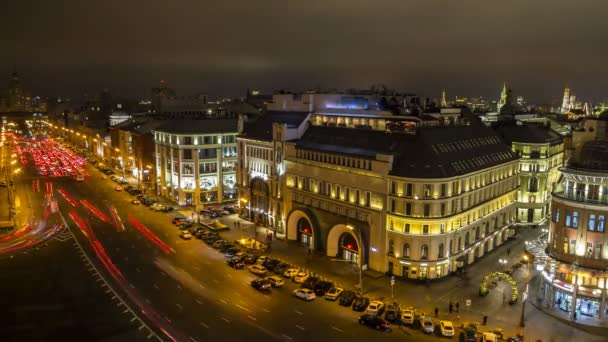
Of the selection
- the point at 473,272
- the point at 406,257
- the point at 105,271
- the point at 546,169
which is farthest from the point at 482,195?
the point at 105,271

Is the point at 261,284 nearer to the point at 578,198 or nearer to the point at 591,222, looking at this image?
the point at 578,198

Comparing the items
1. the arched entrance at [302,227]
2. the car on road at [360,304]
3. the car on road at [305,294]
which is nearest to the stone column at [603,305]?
the car on road at [360,304]

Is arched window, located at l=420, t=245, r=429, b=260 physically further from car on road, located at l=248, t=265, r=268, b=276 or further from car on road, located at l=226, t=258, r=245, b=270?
car on road, located at l=226, t=258, r=245, b=270

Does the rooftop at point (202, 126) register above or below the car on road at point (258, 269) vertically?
above

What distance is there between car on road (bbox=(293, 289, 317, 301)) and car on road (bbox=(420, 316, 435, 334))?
15.7 m

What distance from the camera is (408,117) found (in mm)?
85750

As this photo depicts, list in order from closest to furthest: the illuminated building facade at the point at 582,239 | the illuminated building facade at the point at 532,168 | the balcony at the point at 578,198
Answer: the illuminated building facade at the point at 582,239 < the balcony at the point at 578,198 < the illuminated building facade at the point at 532,168

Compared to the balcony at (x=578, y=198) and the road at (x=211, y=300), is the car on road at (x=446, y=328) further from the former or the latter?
the balcony at (x=578, y=198)

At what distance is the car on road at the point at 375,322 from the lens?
56406 millimetres

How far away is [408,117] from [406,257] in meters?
27.1

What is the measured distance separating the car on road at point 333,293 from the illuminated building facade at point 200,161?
2354 inches

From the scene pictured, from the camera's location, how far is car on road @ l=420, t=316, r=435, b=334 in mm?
55594

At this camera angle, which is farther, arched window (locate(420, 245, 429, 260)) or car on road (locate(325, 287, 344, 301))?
arched window (locate(420, 245, 429, 260))

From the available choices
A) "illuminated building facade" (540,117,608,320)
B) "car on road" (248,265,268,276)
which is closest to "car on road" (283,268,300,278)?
"car on road" (248,265,268,276)
